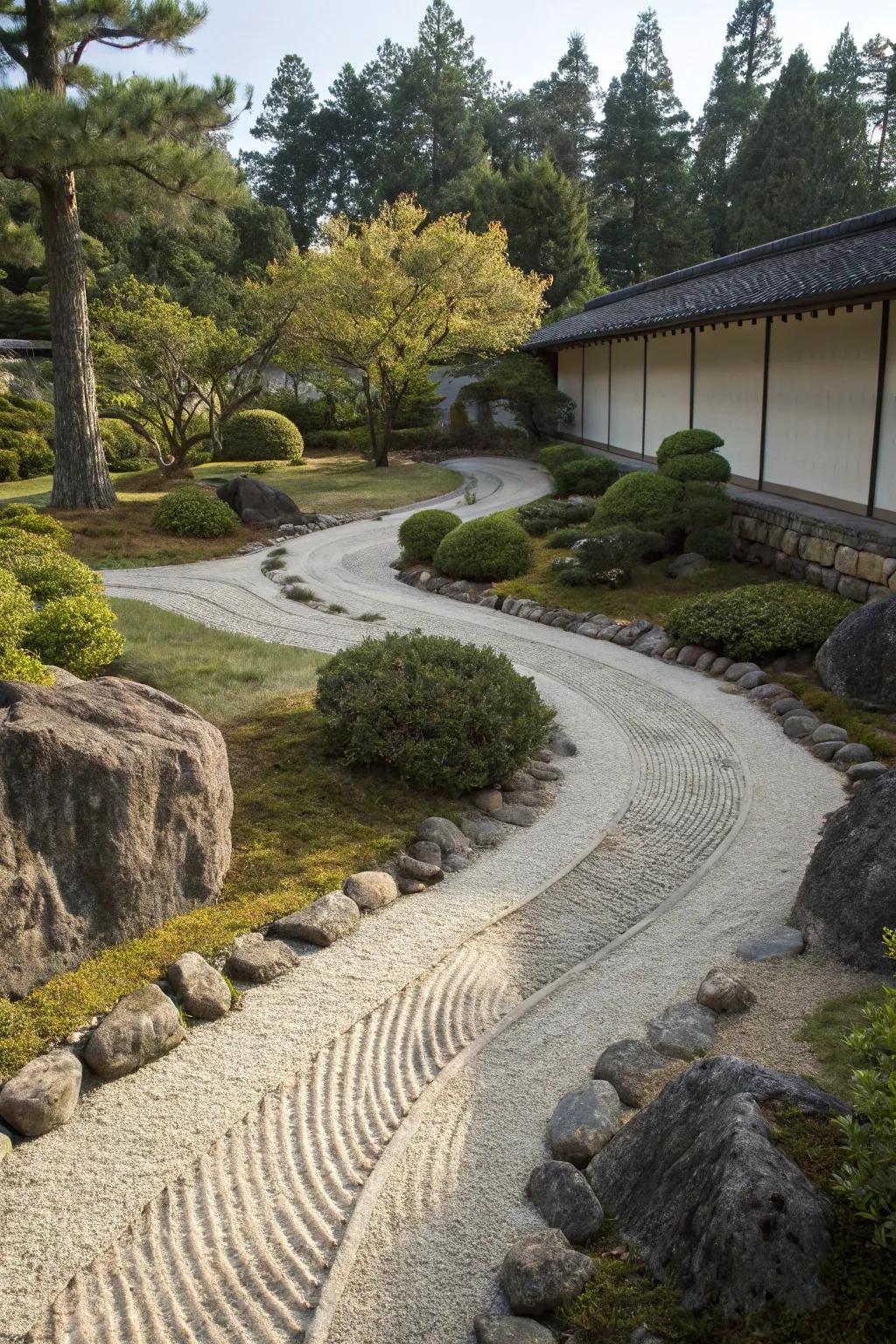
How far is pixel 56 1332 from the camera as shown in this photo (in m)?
3.19

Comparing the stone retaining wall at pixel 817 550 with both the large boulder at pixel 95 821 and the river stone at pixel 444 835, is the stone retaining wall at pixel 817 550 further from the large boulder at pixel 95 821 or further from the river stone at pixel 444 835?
the large boulder at pixel 95 821

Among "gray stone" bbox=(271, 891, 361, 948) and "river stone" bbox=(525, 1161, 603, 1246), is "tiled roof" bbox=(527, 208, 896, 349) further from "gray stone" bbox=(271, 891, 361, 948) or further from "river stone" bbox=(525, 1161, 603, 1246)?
"river stone" bbox=(525, 1161, 603, 1246)

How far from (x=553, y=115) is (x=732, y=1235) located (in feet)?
186

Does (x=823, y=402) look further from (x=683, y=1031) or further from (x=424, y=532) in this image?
(x=683, y=1031)

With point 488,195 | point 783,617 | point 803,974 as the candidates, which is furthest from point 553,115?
point 803,974

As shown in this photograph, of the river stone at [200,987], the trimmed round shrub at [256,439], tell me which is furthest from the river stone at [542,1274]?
the trimmed round shrub at [256,439]

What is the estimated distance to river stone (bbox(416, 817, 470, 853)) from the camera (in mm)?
6719

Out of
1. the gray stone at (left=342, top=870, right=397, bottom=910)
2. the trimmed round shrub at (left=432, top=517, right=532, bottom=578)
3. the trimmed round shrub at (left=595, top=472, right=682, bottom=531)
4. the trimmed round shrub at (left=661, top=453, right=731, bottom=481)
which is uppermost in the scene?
the trimmed round shrub at (left=661, top=453, right=731, bottom=481)

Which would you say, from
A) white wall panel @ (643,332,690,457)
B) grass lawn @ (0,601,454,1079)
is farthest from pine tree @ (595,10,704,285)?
grass lawn @ (0,601,454,1079)

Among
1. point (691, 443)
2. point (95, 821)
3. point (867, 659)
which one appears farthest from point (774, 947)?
point (691, 443)

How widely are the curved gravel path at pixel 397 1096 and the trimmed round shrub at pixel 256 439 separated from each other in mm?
21950

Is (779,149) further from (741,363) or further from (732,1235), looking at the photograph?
(732,1235)

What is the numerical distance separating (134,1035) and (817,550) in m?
10.5

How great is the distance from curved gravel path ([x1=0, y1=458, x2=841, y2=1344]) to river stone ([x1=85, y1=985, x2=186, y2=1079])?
0.33 ft
